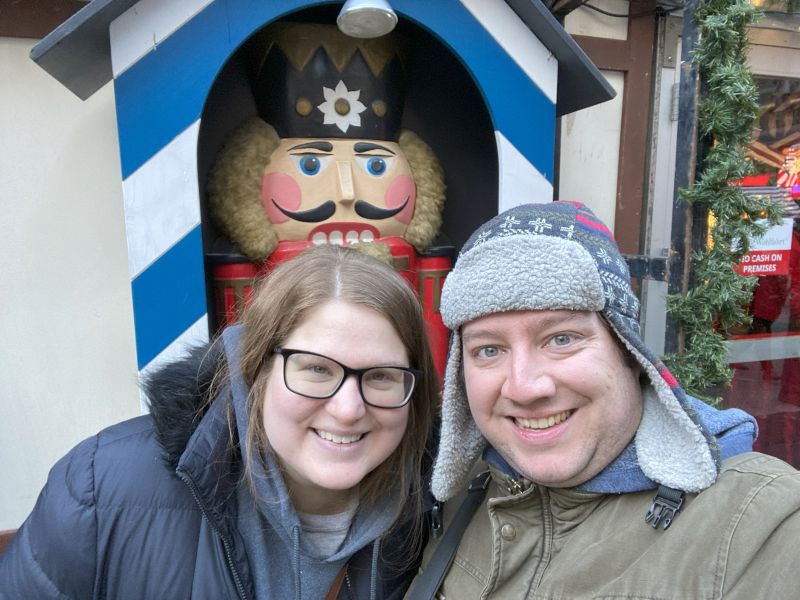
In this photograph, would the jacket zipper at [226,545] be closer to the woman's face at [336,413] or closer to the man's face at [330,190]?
the woman's face at [336,413]

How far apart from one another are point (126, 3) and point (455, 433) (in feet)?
4.45

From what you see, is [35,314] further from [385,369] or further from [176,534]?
[385,369]

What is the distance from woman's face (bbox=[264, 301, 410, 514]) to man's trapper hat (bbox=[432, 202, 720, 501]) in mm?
151

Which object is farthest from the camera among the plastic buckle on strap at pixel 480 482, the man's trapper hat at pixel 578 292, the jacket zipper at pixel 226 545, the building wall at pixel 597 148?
the building wall at pixel 597 148

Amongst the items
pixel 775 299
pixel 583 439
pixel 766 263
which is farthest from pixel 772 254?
pixel 583 439

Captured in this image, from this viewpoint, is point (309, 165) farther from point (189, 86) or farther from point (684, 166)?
point (684, 166)

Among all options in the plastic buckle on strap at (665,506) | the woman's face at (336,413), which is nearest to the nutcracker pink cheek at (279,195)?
the woman's face at (336,413)

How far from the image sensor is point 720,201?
6.03 ft

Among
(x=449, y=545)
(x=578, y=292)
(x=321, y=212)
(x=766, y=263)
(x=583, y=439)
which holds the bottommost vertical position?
(x=449, y=545)

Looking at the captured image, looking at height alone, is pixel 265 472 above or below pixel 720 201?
below

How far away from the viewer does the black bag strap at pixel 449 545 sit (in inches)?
42.3

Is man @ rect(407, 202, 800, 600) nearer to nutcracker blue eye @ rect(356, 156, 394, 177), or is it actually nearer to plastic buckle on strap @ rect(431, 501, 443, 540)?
plastic buckle on strap @ rect(431, 501, 443, 540)

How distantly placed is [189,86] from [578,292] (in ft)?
3.99

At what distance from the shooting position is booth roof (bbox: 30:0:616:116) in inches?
56.4
